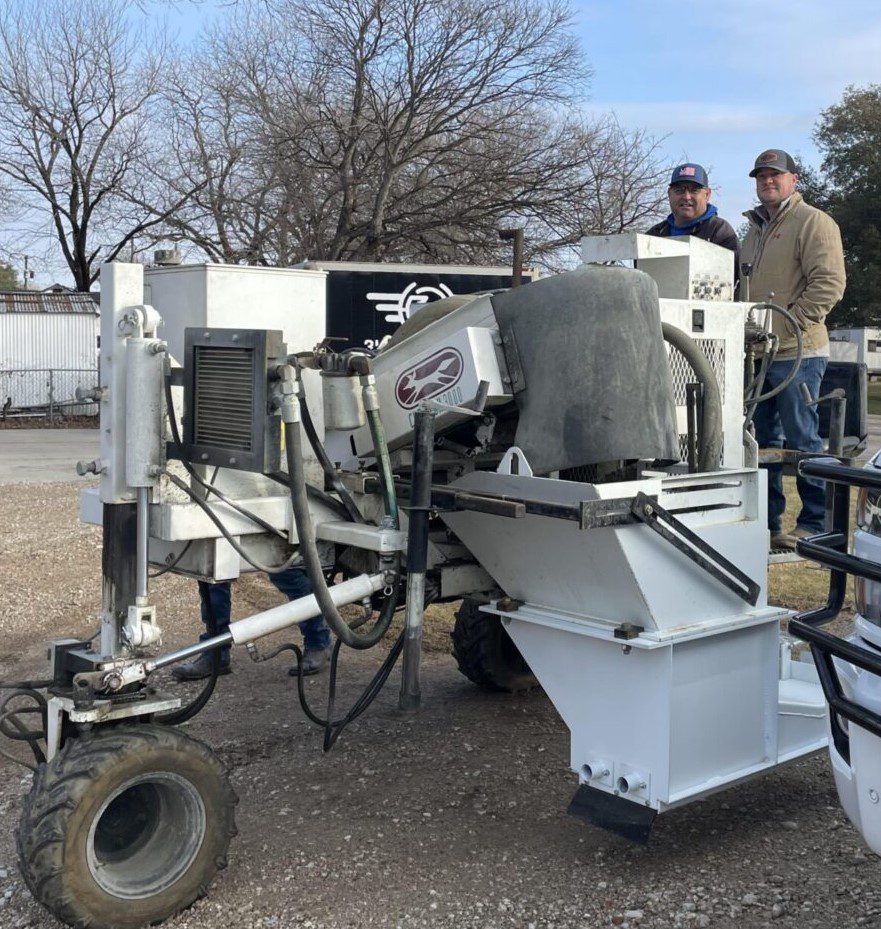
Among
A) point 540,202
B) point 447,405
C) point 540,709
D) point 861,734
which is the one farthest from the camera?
point 540,202

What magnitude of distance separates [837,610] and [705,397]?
4.29ft

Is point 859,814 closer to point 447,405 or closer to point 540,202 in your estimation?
point 447,405

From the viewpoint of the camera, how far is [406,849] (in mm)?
3828

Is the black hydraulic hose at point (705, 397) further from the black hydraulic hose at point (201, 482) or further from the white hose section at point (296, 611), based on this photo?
the black hydraulic hose at point (201, 482)

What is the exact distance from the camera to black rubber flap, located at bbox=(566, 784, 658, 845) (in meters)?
3.47

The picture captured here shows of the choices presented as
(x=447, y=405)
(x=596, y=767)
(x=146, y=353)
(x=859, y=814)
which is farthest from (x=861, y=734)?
(x=146, y=353)

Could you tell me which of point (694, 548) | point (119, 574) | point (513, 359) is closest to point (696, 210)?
point (513, 359)

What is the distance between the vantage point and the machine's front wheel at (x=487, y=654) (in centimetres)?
540

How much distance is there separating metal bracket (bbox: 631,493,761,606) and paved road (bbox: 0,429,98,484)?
11200mm

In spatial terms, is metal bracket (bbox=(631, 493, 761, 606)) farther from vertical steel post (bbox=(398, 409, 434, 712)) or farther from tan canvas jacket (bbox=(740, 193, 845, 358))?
tan canvas jacket (bbox=(740, 193, 845, 358))

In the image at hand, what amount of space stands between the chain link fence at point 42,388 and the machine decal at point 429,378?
2384 cm

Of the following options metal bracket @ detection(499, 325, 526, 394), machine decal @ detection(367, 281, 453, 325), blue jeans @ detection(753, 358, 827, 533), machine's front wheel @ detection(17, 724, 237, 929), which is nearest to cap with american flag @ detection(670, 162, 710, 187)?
blue jeans @ detection(753, 358, 827, 533)

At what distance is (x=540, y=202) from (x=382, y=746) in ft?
59.1

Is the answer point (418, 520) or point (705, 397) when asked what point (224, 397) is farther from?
point (705, 397)
